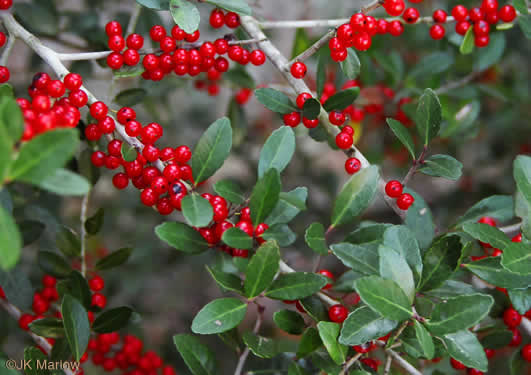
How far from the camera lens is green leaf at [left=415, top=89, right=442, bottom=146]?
85 cm

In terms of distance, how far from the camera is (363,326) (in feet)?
2.45

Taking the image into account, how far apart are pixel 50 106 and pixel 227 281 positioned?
0.39 metres

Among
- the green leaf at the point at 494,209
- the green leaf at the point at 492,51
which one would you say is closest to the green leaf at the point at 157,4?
the green leaf at the point at 494,209

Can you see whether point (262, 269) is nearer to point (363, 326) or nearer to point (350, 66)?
point (363, 326)

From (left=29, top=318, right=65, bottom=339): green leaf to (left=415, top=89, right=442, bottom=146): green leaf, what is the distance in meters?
0.79

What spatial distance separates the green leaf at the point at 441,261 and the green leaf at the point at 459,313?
0.07 meters

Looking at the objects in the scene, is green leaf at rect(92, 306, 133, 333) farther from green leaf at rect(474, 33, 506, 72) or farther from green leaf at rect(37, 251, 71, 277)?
green leaf at rect(474, 33, 506, 72)

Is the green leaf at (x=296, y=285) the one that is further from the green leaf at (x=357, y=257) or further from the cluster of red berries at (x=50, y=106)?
the cluster of red berries at (x=50, y=106)

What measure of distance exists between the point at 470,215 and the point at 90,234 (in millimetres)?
837

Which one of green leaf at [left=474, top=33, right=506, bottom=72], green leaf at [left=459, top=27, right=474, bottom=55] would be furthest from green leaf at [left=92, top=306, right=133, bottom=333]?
green leaf at [left=474, top=33, right=506, bottom=72]

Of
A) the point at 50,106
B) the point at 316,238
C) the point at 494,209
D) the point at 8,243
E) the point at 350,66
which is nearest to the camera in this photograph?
the point at 8,243

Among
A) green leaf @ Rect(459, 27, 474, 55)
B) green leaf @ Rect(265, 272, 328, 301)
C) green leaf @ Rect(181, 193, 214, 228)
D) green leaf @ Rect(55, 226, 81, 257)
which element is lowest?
green leaf @ Rect(55, 226, 81, 257)

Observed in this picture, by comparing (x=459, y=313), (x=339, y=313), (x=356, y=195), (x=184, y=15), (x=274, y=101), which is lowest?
(x=339, y=313)

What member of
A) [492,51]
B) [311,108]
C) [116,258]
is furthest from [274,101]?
[492,51]
